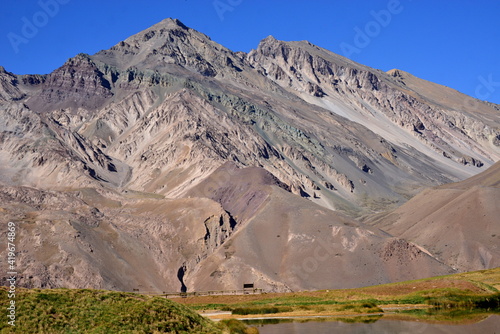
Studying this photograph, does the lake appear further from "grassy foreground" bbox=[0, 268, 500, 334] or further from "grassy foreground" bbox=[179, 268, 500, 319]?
"grassy foreground" bbox=[179, 268, 500, 319]

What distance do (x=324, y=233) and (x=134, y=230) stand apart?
35.2m

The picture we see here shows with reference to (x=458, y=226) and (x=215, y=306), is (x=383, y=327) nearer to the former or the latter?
(x=215, y=306)

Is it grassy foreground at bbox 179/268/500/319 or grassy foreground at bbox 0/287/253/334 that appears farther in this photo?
grassy foreground at bbox 179/268/500/319

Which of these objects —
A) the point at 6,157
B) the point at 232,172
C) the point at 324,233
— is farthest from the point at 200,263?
the point at 6,157

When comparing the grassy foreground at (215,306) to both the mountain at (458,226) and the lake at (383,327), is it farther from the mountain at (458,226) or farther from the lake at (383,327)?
the mountain at (458,226)

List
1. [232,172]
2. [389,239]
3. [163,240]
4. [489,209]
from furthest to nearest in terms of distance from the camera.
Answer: [232,172] → [489,209] → [163,240] → [389,239]

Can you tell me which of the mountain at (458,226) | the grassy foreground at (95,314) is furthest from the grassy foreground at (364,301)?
the mountain at (458,226)

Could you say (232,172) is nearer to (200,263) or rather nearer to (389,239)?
(200,263)

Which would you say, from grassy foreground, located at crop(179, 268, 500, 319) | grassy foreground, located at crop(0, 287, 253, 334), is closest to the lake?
grassy foreground, located at crop(179, 268, 500, 319)

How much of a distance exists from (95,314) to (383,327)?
22.0 m

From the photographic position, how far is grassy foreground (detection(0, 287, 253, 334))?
29825mm

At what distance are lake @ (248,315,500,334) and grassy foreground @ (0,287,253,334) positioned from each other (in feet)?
41.5

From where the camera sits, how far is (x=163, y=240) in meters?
121

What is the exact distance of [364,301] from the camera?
63438 millimetres
